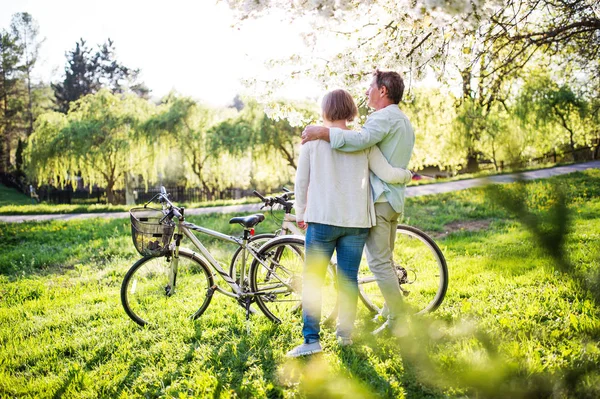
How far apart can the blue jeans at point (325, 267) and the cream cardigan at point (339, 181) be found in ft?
0.35

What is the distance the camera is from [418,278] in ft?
16.0

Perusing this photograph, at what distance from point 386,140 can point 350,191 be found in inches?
18.6

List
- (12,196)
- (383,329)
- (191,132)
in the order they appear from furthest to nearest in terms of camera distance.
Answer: (12,196), (191,132), (383,329)

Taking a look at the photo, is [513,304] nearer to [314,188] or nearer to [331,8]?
[314,188]

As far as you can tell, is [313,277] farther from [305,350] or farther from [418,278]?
[418,278]

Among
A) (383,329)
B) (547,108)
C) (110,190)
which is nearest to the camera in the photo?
(383,329)

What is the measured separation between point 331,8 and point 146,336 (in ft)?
10.2

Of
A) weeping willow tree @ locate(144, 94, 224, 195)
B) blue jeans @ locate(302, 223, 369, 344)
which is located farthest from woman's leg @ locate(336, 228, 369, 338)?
weeping willow tree @ locate(144, 94, 224, 195)

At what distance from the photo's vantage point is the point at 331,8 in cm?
363

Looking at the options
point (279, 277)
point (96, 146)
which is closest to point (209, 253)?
point (279, 277)

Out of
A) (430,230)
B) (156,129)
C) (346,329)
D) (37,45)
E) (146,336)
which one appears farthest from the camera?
(37,45)

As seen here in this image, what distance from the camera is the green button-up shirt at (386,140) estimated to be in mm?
3148

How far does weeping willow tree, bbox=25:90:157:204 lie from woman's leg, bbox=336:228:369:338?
16293mm

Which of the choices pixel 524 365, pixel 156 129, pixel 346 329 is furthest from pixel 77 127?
pixel 524 365
